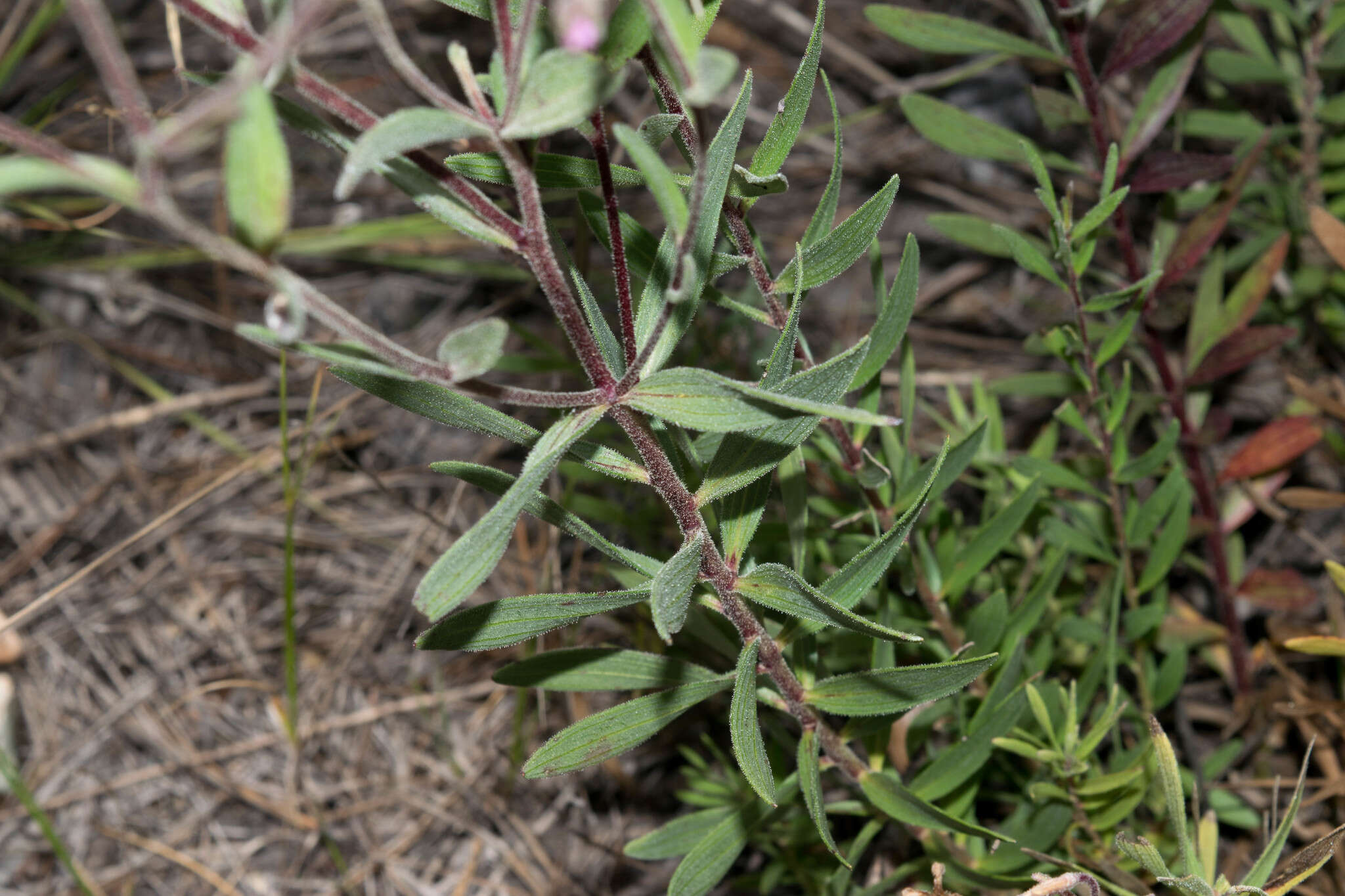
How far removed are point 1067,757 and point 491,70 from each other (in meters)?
1.04

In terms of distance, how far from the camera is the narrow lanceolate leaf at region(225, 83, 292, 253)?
0.58m

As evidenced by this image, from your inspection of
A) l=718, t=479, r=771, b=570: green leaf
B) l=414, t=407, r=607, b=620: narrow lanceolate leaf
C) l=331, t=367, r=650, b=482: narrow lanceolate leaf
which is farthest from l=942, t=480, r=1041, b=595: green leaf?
l=414, t=407, r=607, b=620: narrow lanceolate leaf

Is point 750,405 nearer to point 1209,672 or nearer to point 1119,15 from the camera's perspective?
point 1209,672

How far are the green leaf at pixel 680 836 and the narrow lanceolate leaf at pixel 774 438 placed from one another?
0.59 metres

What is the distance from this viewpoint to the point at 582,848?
2100 millimetres

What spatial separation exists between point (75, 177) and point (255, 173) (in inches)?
3.6

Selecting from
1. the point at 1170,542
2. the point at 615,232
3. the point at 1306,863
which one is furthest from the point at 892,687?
the point at 1170,542

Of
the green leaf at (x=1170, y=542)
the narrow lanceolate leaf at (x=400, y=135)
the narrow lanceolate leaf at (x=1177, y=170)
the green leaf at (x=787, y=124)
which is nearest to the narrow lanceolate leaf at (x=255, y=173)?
the narrow lanceolate leaf at (x=400, y=135)

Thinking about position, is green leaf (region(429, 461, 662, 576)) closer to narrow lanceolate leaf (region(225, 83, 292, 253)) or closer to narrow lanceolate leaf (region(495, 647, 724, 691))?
narrow lanceolate leaf (region(495, 647, 724, 691))

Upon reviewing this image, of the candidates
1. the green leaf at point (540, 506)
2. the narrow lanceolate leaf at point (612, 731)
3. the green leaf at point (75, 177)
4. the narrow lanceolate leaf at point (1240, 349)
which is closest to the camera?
the green leaf at point (75, 177)

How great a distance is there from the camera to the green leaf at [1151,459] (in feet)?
4.80

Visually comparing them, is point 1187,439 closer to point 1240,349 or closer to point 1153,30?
point 1240,349

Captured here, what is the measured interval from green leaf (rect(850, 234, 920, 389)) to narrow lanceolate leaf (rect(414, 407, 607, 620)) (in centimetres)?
55

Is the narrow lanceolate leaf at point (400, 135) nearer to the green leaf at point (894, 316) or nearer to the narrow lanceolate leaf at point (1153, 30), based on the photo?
the green leaf at point (894, 316)
